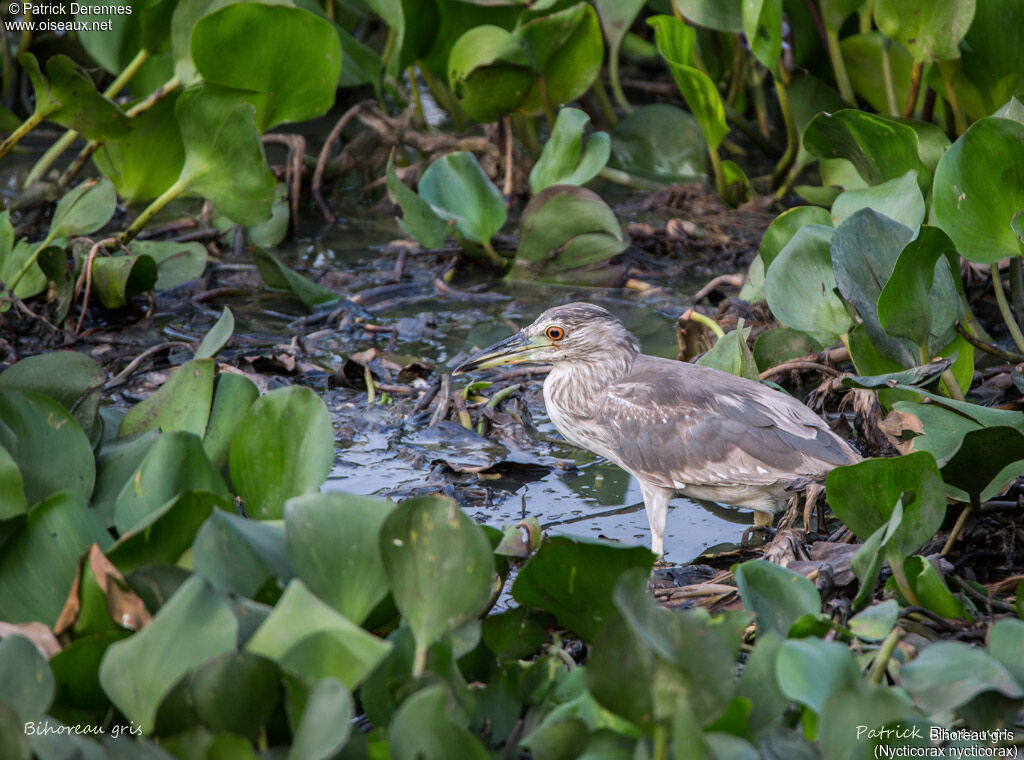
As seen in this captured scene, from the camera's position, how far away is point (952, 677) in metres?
2.38

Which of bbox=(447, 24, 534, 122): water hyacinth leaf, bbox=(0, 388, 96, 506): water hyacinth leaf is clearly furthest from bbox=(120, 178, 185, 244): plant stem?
bbox=(0, 388, 96, 506): water hyacinth leaf

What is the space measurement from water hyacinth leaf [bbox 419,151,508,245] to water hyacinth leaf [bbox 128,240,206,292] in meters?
1.37

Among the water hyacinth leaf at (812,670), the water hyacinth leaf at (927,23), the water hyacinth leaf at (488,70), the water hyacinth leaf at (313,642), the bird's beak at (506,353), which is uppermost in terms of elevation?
the water hyacinth leaf at (927,23)

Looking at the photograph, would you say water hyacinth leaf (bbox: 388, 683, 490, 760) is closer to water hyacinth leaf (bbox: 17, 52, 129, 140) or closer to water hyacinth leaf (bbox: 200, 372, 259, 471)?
water hyacinth leaf (bbox: 200, 372, 259, 471)

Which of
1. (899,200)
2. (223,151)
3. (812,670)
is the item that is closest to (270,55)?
(223,151)

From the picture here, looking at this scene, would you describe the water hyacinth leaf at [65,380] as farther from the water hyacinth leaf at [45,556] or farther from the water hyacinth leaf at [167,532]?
the water hyacinth leaf at [167,532]

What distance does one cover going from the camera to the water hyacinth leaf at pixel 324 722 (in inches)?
83.2

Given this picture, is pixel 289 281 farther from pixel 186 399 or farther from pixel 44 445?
pixel 44 445

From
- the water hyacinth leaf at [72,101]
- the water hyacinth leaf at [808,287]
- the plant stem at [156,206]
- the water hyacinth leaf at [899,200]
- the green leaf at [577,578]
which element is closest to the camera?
the green leaf at [577,578]

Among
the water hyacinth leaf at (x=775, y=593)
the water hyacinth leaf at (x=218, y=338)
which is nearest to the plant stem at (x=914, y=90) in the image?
the water hyacinth leaf at (x=775, y=593)

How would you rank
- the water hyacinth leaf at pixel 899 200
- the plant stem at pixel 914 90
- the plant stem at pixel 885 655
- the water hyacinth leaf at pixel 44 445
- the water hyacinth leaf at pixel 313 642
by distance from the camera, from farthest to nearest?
1. the plant stem at pixel 914 90
2. the water hyacinth leaf at pixel 899 200
3. the water hyacinth leaf at pixel 44 445
4. the plant stem at pixel 885 655
5. the water hyacinth leaf at pixel 313 642

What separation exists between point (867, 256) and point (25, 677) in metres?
2.95

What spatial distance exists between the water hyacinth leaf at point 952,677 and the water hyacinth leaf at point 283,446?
164cm

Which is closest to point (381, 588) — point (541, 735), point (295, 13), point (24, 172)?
point (541, 735)
